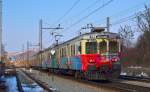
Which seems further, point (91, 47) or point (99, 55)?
point (91, 47)

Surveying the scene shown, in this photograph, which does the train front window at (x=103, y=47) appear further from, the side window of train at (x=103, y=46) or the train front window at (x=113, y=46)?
the train front window at (x=113, y=46)

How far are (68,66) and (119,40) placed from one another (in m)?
7.87

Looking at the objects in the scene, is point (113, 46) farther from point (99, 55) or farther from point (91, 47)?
point (91, 47)

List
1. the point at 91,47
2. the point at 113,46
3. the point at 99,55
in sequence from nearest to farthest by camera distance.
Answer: the point at 99,55 < the point at 113,46 < the point at 91,47

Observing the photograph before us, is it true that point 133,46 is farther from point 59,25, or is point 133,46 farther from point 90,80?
point 90,80

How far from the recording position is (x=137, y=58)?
206 feet

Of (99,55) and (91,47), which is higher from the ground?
(91,47)

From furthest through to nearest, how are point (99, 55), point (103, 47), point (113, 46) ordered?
point (113, 46), point (103, 47), point (99, 55)

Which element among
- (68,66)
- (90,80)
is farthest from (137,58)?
(90,80)

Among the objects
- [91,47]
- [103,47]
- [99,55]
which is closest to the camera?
[99,55]

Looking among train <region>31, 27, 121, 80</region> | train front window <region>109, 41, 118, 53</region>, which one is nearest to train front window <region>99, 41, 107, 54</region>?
train <region>31, 27, 121, 80</region>

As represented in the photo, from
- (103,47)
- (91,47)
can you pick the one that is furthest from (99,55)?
(91,47)

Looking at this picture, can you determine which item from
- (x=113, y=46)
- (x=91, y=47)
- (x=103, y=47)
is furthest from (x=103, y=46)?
(x=91, y=47)

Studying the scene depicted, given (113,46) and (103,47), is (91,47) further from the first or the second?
(113,46)
